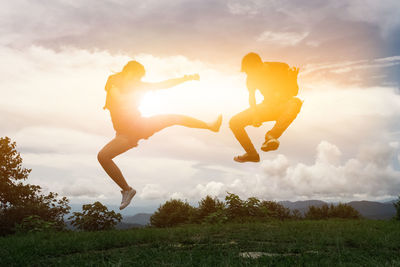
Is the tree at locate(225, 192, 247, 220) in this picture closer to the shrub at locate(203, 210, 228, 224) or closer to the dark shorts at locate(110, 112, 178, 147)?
the shrub at locate(203, 210, 228, 224)

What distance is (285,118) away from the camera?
6.03 metres

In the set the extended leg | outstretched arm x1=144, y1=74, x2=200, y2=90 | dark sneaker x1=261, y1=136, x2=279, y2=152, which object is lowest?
dark sneaker x1=261, y1=136, x2=279, y2=152

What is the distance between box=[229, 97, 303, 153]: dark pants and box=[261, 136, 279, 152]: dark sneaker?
235 mm

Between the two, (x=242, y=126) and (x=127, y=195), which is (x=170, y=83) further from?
(x=127, y=195)

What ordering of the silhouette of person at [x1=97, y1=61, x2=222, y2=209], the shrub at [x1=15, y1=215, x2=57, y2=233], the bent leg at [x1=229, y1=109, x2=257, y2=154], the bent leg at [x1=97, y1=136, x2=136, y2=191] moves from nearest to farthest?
the bent leg at [x1=229, y1=109, x2=257, y2=154], the silhouette of person at [x1=97, y1=61, x2=222, y2=209], the bent leg at [x1=97, y1=136, x2=136, y2=191], the shrub at [x1=15, y1=215, x2=57, y2=233]

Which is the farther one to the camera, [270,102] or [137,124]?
[137,124]

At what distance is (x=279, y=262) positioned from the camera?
641cm

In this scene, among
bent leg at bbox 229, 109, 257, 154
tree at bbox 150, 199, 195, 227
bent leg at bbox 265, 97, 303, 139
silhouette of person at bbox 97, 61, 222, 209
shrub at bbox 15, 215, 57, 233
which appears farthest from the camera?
tree at bbox 150, 199, 195, 227

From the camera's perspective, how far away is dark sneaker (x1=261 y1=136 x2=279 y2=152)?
575 centimetres

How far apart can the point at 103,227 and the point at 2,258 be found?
702 centimetres

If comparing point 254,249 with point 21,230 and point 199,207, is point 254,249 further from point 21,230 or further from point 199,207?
point 21,230

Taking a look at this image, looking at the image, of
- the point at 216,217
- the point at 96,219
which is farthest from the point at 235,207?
the point at 96,219

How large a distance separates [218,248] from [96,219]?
8.26 meters

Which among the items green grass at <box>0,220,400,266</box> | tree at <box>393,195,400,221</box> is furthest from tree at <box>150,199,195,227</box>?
tree at <box>393,195,400,221</box>
